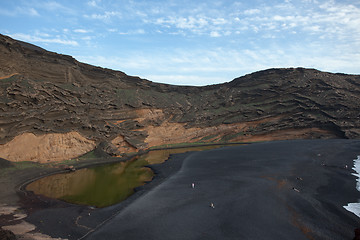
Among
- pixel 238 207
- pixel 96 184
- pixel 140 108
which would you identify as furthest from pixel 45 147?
pixel 238 207

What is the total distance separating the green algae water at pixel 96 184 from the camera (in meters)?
23.0

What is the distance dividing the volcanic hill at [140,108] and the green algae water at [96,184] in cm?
637

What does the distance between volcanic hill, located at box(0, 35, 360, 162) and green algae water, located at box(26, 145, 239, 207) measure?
20.9 ft

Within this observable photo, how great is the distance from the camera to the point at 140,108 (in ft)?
181

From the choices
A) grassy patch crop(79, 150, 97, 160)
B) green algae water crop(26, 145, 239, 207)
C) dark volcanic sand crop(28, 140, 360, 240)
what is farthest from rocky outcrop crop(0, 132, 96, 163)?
dark volcanic sand crop(28, 140, 360, 240)

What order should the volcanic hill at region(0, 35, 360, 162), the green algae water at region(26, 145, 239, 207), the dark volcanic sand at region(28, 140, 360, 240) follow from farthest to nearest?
the volcanic hill at region(0, 35, 360, 162)
the green algae water at region(26, 145, 239, 207)
the dark volcanic sand at region(28, 140, 360, 240)

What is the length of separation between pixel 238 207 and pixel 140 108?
40791 mm

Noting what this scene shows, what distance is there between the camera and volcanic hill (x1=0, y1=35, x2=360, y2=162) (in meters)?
34.8

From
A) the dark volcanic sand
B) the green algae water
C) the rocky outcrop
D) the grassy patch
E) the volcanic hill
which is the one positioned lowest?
the green algae water

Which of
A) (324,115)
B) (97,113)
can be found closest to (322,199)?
(97,113)

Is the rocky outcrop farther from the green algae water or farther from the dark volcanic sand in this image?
the dark volcanic sand

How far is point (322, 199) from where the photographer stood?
64.4ft

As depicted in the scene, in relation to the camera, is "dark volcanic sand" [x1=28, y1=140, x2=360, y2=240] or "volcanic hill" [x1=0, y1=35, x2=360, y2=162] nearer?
"dark volcanic sand" [x1=28, y1=140, x2=360, y2=240]

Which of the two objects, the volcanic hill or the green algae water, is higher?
the volcanic hill
